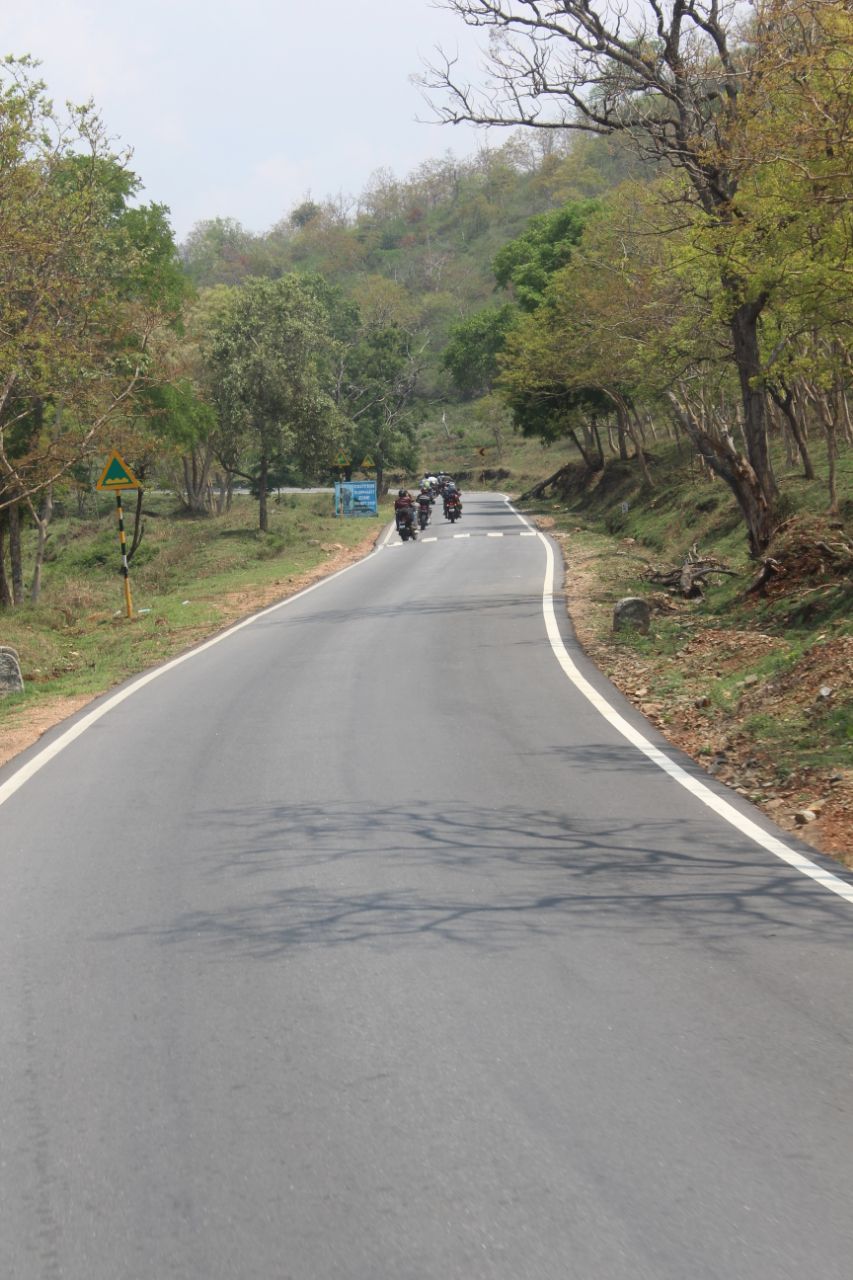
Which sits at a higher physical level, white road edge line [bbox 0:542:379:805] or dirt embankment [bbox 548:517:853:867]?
dirt embankment [bbox 548:517:853:867]

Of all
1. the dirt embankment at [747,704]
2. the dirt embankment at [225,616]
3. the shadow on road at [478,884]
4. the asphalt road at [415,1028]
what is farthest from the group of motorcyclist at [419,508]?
the shadow on road at [478,884]

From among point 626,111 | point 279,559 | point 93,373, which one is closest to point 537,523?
point 279,559

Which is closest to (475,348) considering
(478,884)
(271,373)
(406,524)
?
(271,373)

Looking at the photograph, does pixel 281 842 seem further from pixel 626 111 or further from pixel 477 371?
pixel 477 371

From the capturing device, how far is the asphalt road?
141 inches

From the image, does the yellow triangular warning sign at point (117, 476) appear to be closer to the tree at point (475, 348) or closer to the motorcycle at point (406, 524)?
the motorcycle at point (406, 524)

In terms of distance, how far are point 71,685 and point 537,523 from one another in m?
32.0

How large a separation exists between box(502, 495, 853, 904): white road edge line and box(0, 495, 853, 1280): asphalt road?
0.12m

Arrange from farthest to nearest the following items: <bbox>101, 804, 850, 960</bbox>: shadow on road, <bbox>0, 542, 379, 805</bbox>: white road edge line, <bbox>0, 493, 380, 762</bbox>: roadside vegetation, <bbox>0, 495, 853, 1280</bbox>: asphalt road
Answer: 1. <bbox>0, 493, 380, 762</bbox>: roadside vegetation
2. <bbox>0, 542, 379, 805</bbox>: white road edge line
3. <bbox>101, 804, 850, 960</bbox>: shadow on road
4. <bbox>0, 495, 853, 1280</bbox>: asphalt road

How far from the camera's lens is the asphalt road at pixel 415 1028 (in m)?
3.57

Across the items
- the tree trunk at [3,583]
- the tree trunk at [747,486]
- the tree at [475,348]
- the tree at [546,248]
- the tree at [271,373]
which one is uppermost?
the tree at [546,248]

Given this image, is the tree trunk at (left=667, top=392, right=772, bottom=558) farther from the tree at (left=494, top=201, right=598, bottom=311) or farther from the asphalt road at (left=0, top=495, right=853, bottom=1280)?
the tree at (left=494, top=201, right=598, bottom=311)

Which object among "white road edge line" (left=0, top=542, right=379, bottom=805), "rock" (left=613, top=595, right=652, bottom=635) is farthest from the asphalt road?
"rock" (left=613, top=595, right=652, bottom=635)

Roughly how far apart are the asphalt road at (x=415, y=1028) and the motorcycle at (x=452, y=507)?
1473 inches
